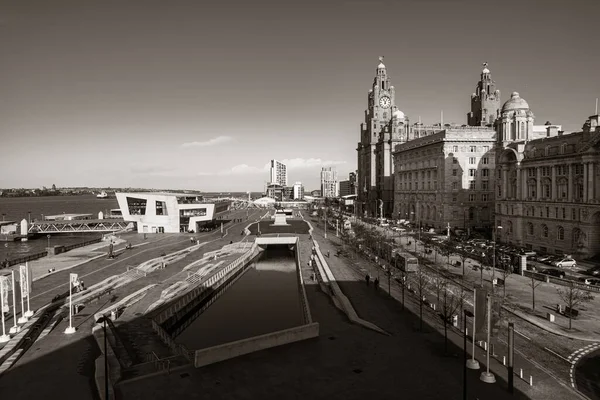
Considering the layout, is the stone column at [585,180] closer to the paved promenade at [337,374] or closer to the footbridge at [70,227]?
the paved promenade at [337,374]

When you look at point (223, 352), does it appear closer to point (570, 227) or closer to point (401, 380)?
point (401, 380)

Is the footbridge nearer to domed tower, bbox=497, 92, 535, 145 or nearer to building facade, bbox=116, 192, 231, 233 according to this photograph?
building facade, bbox=116, 192, 231, 233

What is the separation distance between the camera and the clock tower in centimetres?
13988

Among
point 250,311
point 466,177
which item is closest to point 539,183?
point 466,177

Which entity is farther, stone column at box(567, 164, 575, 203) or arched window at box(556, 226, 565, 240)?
arched window at box(556, 226, 565, 240)

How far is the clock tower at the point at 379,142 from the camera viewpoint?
459ft

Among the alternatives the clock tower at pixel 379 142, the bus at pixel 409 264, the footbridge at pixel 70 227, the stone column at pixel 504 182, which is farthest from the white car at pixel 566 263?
the footbridge at pixel 70 227

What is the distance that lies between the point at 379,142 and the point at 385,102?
1663 centimetres

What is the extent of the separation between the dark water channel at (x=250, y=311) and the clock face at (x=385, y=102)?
97131 mm

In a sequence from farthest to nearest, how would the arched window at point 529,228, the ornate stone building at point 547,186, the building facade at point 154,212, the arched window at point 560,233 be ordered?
the building facade at point 154,212, the arched window at point 529,228, the arched window at point 560,233, the ornate stone building at point 547,186

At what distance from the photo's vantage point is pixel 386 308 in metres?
38.8

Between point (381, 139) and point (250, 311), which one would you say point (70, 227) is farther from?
point (381, 139)

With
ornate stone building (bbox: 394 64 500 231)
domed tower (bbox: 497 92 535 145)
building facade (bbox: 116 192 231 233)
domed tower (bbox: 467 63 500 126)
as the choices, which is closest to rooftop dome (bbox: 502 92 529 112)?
domed tower (bbox: 497 92 535 145)

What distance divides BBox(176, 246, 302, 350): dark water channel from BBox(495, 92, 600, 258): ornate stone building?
39.2 metres
